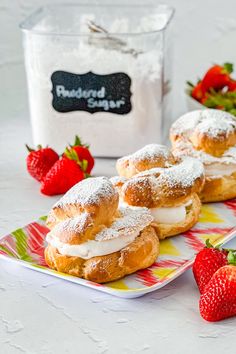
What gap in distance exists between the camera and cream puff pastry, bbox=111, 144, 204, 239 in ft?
4.52

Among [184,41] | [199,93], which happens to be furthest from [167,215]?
[184,41]

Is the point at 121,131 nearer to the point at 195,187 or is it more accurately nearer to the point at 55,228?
the point at 195,187

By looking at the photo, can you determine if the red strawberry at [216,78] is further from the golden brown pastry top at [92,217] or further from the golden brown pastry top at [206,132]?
the golden brown pastry top at [92,217]

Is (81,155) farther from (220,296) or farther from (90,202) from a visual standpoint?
(220,296)

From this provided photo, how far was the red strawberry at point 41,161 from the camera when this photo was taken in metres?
1.70

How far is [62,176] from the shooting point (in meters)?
1.62

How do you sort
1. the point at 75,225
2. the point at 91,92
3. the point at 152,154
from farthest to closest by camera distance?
1. the point at 91,92
2. the point at 152,154
3. the point at 75,225

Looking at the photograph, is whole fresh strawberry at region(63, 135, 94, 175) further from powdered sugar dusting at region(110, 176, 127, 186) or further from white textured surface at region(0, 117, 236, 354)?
white textured surface at region(0, 117, 236, 354)

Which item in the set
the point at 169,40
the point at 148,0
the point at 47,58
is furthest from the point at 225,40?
the point at 47,58

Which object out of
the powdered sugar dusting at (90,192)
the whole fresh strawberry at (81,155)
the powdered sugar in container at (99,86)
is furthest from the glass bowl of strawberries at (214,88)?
the powdered sugar dusting at (90,192)

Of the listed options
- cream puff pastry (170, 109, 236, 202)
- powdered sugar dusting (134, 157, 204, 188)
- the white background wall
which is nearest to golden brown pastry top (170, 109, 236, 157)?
cream puff pastry (170, 109, 236, 202)

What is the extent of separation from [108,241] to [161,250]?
146 mm

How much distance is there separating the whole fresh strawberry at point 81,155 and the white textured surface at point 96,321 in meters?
0.35

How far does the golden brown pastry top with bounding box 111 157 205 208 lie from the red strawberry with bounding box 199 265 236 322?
0.82 feet
